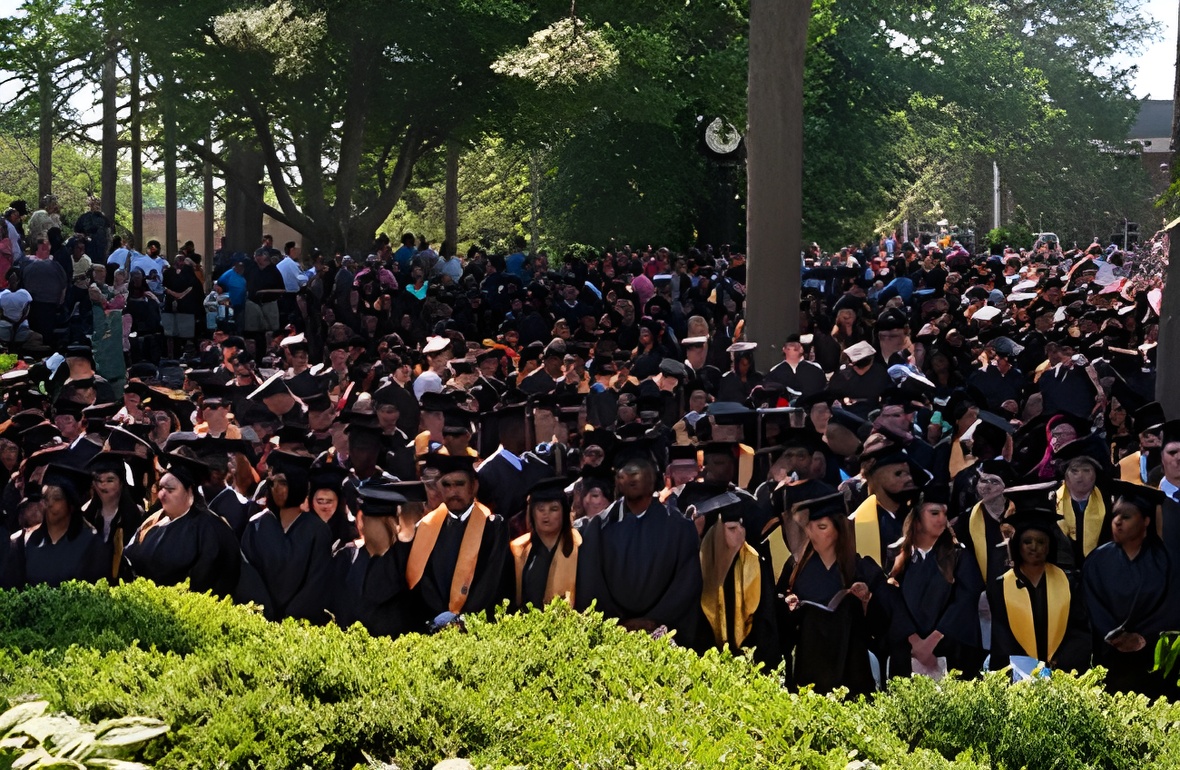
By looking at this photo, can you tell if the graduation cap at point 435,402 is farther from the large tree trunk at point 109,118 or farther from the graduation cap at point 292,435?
the large tree trunk at point 109,118

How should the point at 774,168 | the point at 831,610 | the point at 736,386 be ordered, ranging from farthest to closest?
1. the point at 774,168
2. the point at 736,386
3. the point at 831,610

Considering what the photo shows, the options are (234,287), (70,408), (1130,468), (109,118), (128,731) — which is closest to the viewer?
(128,731)

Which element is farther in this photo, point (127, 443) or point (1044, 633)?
point (127, 443)

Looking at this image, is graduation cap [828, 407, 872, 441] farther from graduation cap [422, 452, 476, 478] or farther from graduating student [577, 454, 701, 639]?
graduation cap [422, 452, 476, 478]

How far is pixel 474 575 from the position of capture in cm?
912

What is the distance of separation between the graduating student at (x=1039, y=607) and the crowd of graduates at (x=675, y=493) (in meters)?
0.01

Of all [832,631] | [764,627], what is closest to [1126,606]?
[832,631]

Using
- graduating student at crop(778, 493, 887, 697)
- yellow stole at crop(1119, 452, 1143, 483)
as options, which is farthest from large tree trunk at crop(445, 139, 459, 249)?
graduating student at crop(778, 493, 887, 697)

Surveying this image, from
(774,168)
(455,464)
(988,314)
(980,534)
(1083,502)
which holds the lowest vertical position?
(980,534)

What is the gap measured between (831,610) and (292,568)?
3023 mm

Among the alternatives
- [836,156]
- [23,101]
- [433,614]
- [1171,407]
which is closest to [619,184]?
[836,156]

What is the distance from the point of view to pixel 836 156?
3788 centimetres

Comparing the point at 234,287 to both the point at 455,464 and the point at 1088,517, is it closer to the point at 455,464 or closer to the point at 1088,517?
the point at 455,464

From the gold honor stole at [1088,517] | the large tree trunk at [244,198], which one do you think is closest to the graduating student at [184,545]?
the gold honor stole at [1088,517]
